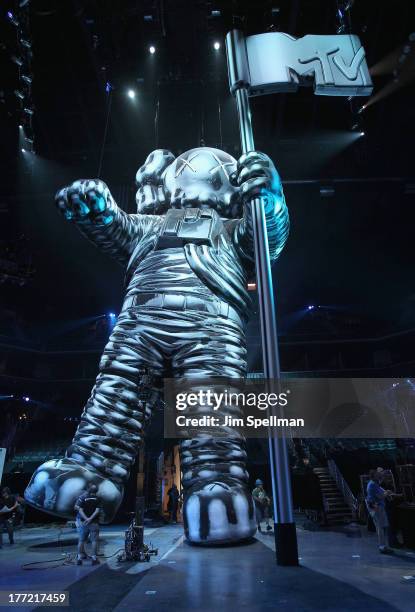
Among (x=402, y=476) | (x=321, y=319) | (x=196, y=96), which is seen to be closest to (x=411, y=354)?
(x=321, y=319)

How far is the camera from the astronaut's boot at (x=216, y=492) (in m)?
1.91

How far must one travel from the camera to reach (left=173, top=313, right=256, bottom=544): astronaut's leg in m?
1.92

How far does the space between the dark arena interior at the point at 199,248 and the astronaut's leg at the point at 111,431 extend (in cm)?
1

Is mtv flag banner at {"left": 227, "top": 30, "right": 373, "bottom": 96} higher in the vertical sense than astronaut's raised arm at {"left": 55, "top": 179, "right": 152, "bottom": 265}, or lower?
higher

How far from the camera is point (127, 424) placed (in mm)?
2330

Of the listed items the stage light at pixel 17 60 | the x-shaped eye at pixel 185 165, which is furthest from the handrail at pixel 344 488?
the stage light at pixel 17 60

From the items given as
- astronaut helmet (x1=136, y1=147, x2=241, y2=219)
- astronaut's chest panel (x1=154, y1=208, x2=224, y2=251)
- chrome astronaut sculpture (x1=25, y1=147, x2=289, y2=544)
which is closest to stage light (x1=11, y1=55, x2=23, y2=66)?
chrome astronaut sculpture (x1=25, y1=147, x2=289, y2=544)

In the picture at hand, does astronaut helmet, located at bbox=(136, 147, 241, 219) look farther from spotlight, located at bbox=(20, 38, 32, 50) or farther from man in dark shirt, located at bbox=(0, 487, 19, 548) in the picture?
man in dark shirt, located at bbox=(0, 487, 19, 548)

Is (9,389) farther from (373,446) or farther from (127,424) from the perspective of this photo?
(127,424)

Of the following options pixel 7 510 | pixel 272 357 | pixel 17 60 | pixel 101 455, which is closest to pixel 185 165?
pixel 272 357

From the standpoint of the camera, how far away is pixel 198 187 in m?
3.16

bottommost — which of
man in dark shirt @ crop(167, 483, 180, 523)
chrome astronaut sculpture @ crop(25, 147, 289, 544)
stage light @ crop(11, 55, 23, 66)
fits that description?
man in dark shirt @ crop(167, 483, 180, 523)

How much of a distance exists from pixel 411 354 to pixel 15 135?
606 inches

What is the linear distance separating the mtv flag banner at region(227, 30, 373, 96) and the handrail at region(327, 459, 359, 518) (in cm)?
765
